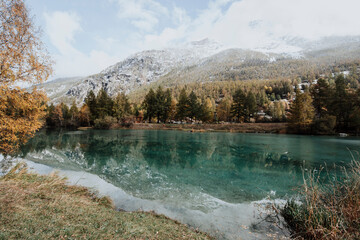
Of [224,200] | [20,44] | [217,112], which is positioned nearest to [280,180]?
[224,200]

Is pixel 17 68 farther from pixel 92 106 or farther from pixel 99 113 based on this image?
pixel 92 106

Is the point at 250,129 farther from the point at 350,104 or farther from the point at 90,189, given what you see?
the point at 90,189

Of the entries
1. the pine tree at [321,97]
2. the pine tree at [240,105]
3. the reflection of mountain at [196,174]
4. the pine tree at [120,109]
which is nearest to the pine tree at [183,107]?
the pine tree at [240,105]

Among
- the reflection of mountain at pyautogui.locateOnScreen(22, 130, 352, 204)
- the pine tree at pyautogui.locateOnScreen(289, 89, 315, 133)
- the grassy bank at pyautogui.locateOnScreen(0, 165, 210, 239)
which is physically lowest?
the reflection of mountain at pyautogui.locateOnScreen(22, 130, 352, 204)

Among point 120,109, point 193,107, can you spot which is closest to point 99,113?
point 120,109

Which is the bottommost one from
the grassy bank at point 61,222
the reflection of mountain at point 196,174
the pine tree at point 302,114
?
the reflection of mountain at point 196,174

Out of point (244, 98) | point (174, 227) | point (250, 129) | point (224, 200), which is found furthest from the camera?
point (244, 98)

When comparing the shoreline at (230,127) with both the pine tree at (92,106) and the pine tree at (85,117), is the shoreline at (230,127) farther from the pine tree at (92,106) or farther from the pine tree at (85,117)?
the pine tree at (85,117)

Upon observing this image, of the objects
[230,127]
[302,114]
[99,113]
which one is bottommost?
[230,127]

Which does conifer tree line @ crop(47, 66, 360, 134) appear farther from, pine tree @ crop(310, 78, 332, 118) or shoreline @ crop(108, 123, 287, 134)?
shoreline @ crop(108, 123, 287, 134)

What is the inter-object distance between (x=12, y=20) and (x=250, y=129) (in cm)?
4874

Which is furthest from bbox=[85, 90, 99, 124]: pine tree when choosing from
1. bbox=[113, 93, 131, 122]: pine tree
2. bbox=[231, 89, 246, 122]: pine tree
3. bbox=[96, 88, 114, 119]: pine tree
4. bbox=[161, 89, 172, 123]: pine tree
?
bbox=[231, 89, 246, 122]: pine tree

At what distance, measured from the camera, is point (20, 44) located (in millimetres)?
7582

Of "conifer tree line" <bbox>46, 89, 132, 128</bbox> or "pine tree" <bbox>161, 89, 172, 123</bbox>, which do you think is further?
"pine tree" <bbox>161, 89, 172, 123</bbox>
